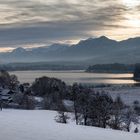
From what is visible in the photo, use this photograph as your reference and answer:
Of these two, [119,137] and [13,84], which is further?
[13,84]

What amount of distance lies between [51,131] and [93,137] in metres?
3.30

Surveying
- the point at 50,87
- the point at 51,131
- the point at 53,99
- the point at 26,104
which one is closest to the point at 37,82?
the point at 50,87

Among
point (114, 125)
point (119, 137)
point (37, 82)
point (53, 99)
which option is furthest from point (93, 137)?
point (37, 82)

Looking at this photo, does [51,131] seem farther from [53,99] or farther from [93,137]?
[53,99]

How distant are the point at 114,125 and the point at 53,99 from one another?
47.1 meters

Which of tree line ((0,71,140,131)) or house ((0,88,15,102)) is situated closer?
tree line ((0,71,140,131))

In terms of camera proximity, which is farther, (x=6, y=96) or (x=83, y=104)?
(x=6, y=96)

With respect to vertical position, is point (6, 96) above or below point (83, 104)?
below

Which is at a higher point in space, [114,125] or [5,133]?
[5,133]

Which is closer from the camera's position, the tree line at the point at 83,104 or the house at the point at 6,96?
the tree line at the point at 83,104

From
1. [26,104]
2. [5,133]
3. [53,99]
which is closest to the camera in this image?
[5,133]

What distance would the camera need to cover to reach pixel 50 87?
355ft

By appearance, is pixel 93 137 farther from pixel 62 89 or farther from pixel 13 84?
pixel 13 84

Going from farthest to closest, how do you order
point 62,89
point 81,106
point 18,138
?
1. point 62,89
2. point 81,106
3. point 18,138
